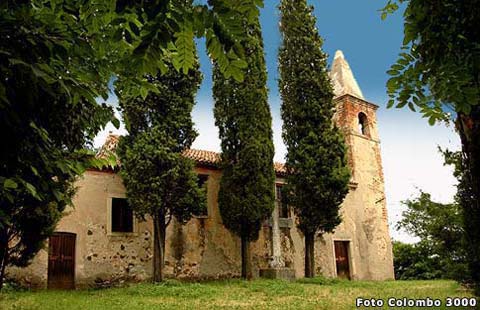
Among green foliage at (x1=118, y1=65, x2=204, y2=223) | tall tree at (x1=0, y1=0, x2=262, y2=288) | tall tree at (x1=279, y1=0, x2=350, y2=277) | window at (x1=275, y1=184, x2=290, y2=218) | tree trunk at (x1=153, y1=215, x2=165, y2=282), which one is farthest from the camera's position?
window at (x1=275, y1=184, x2=290, y2=218)

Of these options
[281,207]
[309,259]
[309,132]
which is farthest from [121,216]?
[309,132]

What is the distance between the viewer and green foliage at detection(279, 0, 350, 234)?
16.9 metres

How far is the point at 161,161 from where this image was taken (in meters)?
14.2

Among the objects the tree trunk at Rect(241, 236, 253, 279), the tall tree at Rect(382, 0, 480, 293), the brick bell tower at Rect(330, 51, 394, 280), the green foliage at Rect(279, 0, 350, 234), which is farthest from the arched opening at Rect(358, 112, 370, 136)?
the tall tree at Rect(382, 0, 480, 293)

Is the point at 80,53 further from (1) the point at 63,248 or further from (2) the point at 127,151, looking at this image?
(1) the point at 63,248

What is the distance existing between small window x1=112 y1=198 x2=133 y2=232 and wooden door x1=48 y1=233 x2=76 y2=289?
5.11ft

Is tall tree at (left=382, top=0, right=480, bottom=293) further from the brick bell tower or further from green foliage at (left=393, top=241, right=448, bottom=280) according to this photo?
green foliage at (left=393, top=241, right=448, bottom=280)

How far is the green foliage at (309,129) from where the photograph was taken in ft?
55.5

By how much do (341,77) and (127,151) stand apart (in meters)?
15.7

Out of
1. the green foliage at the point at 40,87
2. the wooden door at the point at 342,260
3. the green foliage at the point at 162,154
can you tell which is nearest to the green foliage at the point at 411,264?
the wooden door at the point at 342,260

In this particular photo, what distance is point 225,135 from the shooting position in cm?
1686

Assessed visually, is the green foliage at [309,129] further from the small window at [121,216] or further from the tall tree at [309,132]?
the small window at [121,216]

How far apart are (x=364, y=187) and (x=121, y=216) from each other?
13.2 m

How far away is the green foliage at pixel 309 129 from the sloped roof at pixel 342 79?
537 cm
